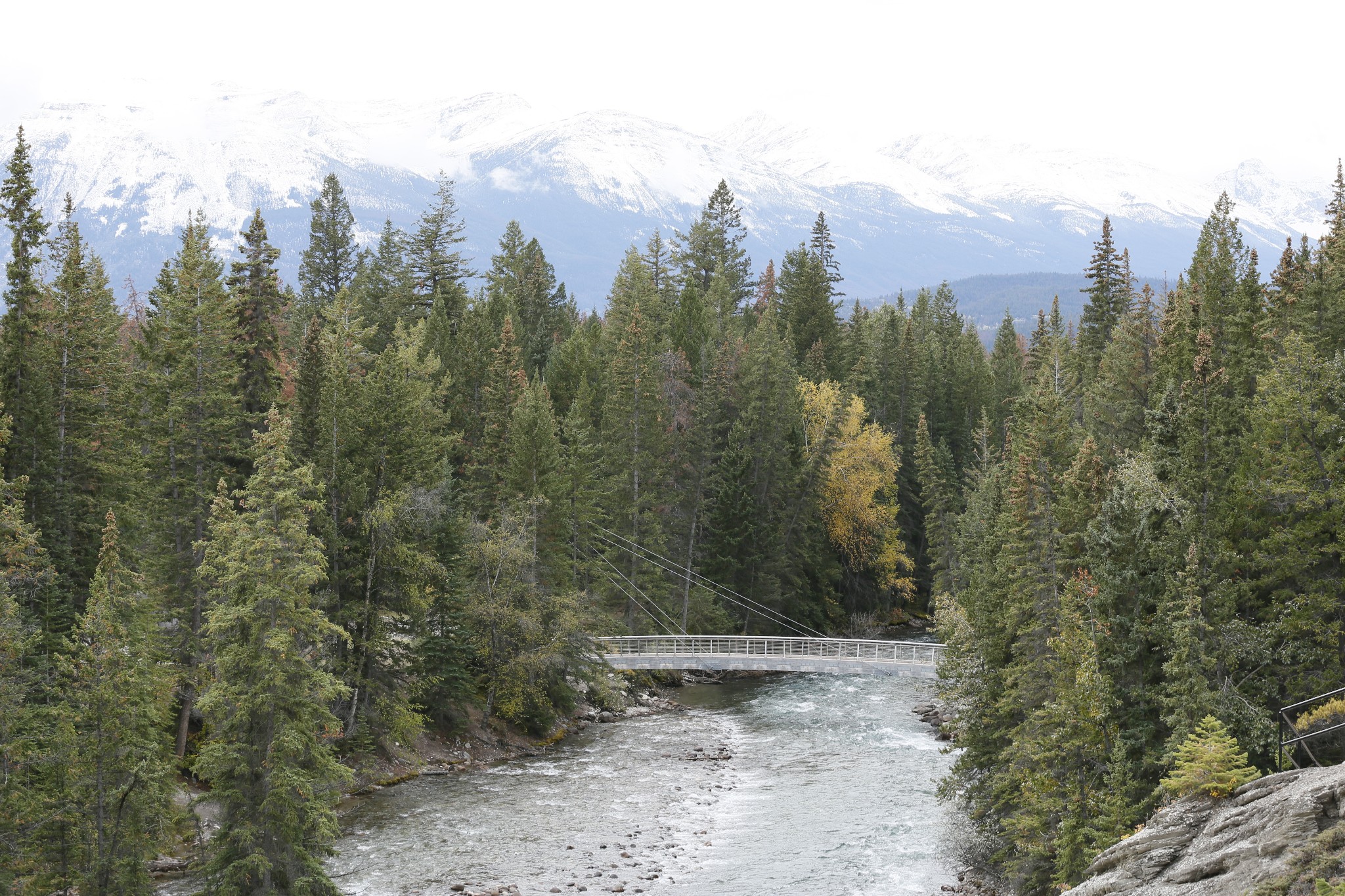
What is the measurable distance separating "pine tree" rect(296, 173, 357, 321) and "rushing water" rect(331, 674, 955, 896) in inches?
1765

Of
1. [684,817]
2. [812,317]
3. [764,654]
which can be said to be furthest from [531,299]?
[684,817]

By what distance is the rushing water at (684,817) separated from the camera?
3081cm

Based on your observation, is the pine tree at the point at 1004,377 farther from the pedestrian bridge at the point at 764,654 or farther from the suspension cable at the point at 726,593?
the pedestrian bridge at the point at 764,654

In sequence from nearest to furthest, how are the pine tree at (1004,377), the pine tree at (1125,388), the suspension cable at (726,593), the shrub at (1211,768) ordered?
1. the shrub at (1211,768)
2. the pine tree at (1125,388)
3. the suspension cable at (726,593)
4. the pine tree at (1004,377)

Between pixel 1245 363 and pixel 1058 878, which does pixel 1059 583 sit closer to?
pixel 1058 878

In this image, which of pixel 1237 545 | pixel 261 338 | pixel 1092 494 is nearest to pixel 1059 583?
pixel 1092 494

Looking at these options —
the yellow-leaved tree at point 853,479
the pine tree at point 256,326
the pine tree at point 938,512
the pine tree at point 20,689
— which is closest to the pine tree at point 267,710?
the pine tree at point 20,689

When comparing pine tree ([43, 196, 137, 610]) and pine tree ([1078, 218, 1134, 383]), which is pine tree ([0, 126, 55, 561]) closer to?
pine tree ([43, 196, 137, 610])

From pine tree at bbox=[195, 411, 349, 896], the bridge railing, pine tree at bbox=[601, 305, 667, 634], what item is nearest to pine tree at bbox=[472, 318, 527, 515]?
pine tree at bbox=[601, 305, 667, 634]

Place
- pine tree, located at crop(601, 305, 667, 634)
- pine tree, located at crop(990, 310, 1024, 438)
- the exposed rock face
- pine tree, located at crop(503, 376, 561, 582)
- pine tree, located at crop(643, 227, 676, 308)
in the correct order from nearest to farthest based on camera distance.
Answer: the exposed rock face, pine tree, located at crop(503, 376, 561, 582), pine tree, located at crop(601, 305, 667, 634), pine tree, located at crop(643, 227, 676, 308), pine tree, located at crop(990, 310, 1024, 438)

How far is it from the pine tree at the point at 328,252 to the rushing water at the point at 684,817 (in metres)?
44.8

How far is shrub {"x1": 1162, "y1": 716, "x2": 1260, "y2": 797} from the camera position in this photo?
21.1 meters

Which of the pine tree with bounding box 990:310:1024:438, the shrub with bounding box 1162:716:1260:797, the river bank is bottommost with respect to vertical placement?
the river bank

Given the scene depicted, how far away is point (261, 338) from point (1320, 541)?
32.3m
